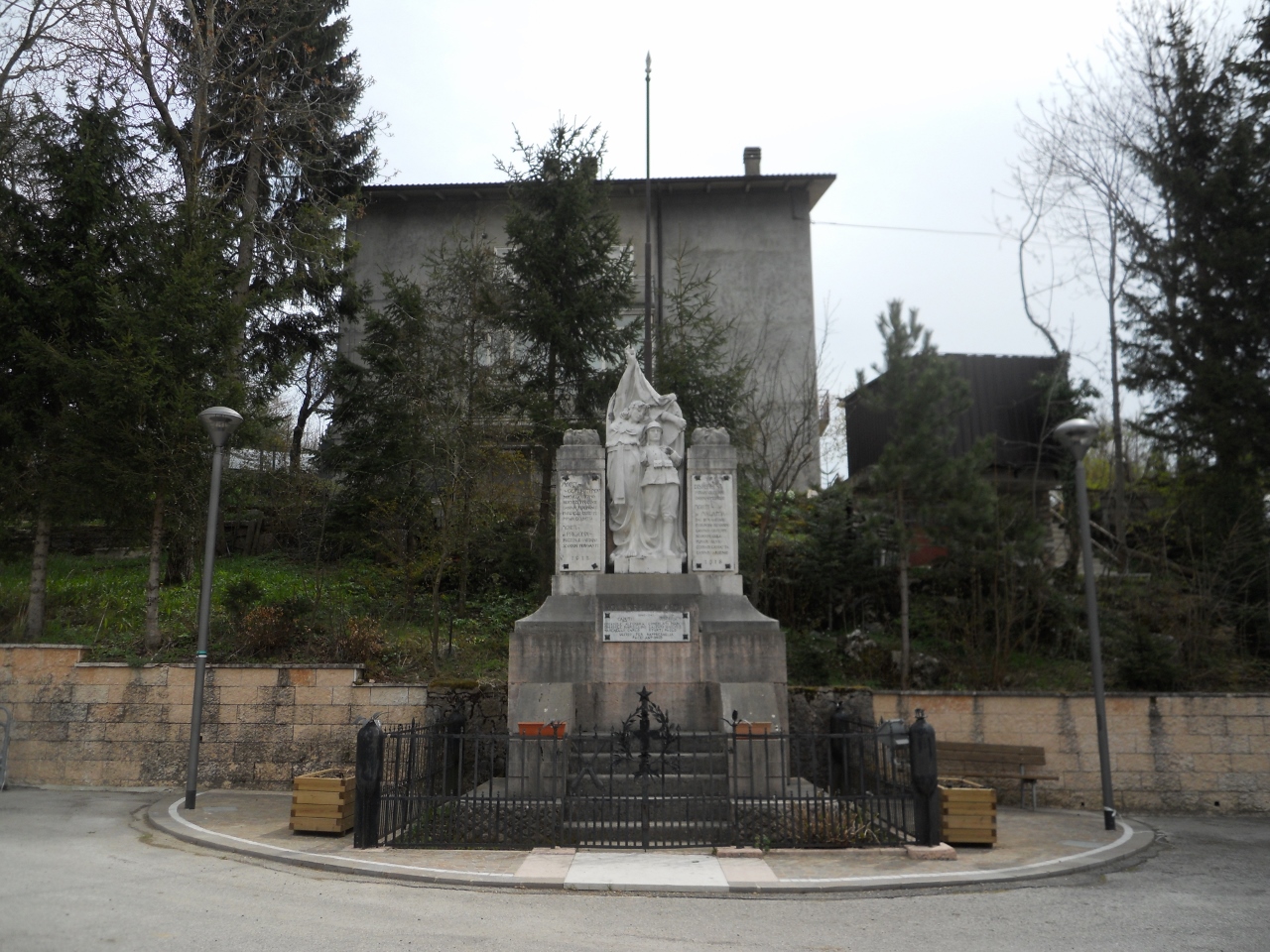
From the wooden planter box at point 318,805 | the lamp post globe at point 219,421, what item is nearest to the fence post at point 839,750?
the wooden planter box at point 318,805

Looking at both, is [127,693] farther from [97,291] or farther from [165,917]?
[165,917]

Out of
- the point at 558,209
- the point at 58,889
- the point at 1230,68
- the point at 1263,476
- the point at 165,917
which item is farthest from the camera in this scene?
the point at 558,209

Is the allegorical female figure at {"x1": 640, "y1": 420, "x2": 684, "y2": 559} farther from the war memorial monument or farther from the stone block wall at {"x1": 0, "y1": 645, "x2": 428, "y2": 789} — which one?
the stone block wall at {"x1": 0, "y1": 645, "x2": 428, "y2": 789}

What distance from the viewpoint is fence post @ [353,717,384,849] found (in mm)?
8461

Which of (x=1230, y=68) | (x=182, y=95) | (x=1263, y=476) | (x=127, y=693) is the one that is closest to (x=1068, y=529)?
(x=1263, y=476)

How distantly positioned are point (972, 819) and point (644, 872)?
11.4ft

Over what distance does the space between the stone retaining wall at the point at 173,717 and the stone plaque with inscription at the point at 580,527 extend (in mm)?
2812

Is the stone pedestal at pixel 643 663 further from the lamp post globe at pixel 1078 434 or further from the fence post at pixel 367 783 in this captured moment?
the lamp post globe at pixel 1078 434

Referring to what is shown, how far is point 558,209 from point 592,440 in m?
7.51

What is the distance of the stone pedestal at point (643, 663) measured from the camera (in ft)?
35.3

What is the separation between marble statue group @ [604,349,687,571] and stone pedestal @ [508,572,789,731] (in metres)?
0.75

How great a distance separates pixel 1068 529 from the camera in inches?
664

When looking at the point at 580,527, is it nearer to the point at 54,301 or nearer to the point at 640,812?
the point at 640,812

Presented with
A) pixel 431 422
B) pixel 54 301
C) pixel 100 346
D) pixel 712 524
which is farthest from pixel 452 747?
pixel 54 301
